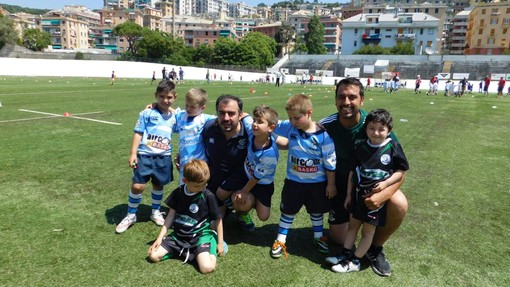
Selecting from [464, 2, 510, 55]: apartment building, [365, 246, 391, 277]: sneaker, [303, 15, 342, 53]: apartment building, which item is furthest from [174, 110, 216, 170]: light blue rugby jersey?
[303, 15, 342, 53]: apartment building

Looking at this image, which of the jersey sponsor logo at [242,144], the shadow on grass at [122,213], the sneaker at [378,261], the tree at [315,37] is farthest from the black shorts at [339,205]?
the tree at [315,37]

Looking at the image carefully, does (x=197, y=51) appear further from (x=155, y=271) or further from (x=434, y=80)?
(x=155, y=271)

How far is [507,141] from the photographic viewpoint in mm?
11039

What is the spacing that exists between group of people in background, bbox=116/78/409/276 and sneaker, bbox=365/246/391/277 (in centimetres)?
1

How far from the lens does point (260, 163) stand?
157 inches

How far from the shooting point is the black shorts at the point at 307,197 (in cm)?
392

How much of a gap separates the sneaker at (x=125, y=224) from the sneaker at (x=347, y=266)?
8.19 ft

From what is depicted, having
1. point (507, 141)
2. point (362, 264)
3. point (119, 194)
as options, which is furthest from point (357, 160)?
point (507, 141)

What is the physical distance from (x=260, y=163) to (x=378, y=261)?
63.3 inches

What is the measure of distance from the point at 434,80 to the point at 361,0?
157 meters

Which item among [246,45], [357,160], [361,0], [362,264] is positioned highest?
[361,0]

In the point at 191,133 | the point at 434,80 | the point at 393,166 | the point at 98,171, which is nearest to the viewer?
the point at 393,166

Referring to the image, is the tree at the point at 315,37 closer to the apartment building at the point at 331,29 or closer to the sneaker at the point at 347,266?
the apartment building at the point at 331,29

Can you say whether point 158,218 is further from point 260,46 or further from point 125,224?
point 260,46
